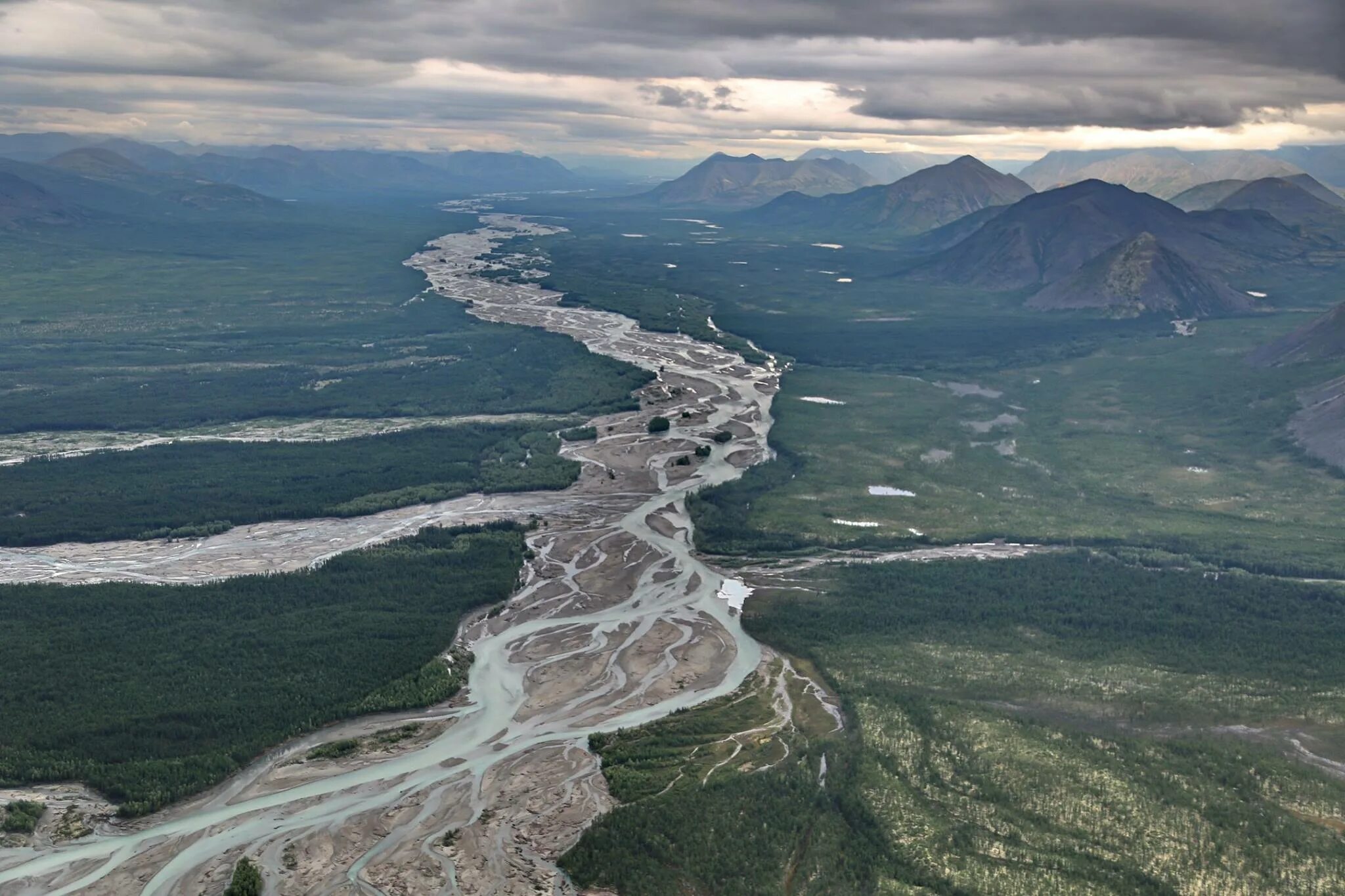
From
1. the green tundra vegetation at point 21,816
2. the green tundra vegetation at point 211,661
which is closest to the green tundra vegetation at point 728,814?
the green tundra vegetation at point 211,661

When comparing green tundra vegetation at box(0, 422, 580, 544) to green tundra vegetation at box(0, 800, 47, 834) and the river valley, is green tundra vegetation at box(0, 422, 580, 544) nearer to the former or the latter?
the river valley

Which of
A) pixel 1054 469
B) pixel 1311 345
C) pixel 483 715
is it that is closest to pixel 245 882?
pixel 483 715

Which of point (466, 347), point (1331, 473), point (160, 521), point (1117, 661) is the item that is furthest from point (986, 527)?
point (466, 347)

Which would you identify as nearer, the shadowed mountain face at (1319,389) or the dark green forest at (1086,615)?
the dark green forest at (1086,615)

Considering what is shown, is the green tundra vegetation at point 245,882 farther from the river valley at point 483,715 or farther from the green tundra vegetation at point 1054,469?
→ the green tundra vegetation at point 1054,469

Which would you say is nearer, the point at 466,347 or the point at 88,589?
the point at 88,589

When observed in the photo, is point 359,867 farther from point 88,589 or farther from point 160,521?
point 160,521
